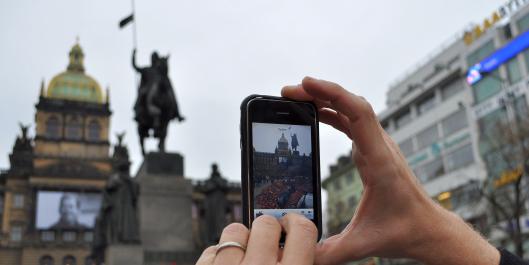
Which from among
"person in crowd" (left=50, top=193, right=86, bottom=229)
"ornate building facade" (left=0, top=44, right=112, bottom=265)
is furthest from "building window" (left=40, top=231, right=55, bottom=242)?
"person in crowd" (left=50, top=193, right=86, bottom=229)

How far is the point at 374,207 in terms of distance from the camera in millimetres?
1711

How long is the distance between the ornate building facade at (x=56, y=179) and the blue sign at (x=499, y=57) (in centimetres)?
4616

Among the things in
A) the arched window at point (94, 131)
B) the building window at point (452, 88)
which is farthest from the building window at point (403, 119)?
the arched window at point (94, 131)

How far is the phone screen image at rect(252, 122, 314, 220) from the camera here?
6.08 feet

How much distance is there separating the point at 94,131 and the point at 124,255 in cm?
8064

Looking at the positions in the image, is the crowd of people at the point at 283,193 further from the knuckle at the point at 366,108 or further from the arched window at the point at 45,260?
the arched window at the point at 45,260

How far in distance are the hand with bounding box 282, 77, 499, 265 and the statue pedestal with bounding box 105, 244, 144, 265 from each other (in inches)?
437

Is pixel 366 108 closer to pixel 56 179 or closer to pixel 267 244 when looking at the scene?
pixel 267 244

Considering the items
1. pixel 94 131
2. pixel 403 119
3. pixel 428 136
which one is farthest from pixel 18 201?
pixel 428 136

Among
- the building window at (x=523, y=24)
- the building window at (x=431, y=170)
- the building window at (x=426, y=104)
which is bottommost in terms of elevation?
the building window at (x=431, y=170)

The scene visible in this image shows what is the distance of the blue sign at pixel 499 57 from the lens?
4108cm

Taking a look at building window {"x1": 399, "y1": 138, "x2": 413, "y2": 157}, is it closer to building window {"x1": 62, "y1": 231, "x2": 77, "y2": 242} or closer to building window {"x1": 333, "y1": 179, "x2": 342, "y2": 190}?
building window {"x1": 333, "y1": 179, "x2": 342, "y2": 190}

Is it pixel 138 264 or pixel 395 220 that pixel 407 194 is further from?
pixel 138 264

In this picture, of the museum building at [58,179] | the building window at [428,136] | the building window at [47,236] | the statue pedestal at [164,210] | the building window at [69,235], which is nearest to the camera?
the statue pedestal at [164,210]
